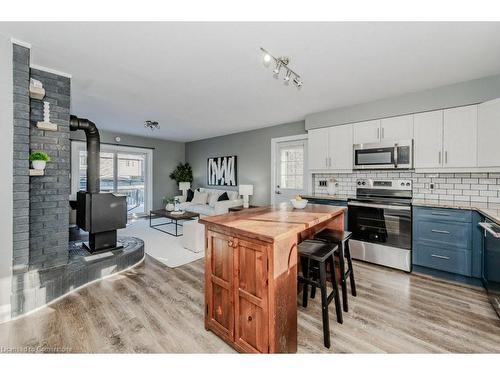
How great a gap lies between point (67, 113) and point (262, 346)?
312cm

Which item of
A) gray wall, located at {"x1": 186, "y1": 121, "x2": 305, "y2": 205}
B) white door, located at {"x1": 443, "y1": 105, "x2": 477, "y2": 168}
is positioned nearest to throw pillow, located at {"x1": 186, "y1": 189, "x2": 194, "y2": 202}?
gray wall, located at {"x1": 186, "y1": 121, "x2": 305, "y2": 205}

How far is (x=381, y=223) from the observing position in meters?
3.17

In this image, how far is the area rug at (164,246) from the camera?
3441mm

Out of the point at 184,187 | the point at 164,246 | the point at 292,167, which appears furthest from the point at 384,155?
the point at 184,187

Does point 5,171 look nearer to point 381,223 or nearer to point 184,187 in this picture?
point 381,223

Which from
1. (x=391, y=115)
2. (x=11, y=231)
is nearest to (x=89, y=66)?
(x=11, y=231)

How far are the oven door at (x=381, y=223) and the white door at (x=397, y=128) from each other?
1025 millimetres

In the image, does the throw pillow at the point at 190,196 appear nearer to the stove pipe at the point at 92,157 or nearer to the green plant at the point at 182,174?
the green plant at the point at 182,174

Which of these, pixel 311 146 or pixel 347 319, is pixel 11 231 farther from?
pixel 311 146

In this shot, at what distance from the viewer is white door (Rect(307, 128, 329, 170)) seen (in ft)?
13.1

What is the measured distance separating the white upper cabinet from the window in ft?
8.59

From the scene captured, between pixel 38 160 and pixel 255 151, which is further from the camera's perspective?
pixel 255 151

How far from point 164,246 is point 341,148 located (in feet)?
11.8

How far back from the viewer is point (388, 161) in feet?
10.8
